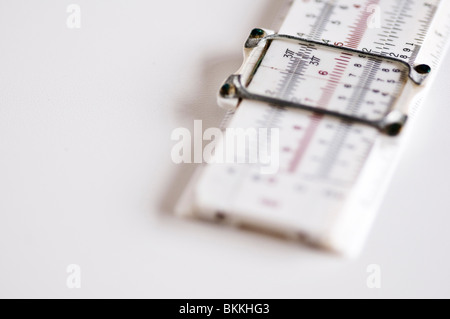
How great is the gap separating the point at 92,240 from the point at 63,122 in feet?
0.85

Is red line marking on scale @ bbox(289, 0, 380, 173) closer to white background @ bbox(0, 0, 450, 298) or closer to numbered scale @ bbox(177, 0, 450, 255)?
numbered scale @ bbox(177, 0, 450, 255)

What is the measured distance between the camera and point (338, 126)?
113 centimetres

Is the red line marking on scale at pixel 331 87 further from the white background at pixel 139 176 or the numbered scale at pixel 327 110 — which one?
the white background at pixel 139 176

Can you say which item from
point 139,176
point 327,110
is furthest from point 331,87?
point 139,176

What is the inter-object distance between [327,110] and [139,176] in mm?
Answer: 321

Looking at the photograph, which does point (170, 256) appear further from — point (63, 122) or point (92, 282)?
point (63, 122)

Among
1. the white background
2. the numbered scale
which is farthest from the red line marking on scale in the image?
the white background

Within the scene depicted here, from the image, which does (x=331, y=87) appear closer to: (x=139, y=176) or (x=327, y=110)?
(x=327, y=110)

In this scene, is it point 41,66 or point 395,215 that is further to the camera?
point 41,66

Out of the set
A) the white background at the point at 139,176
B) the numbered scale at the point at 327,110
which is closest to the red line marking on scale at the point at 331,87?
the numbered scale at the point at 327,110

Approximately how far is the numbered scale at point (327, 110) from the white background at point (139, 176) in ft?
0.16

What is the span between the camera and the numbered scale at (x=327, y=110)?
3.38ft

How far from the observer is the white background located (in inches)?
41.0

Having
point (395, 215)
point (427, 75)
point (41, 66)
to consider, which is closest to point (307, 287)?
point (395, 215)
